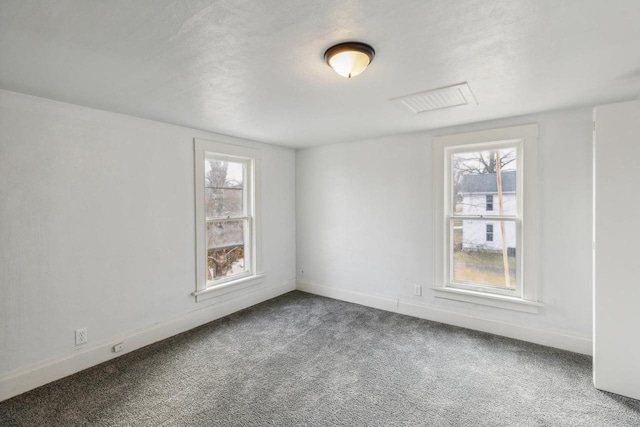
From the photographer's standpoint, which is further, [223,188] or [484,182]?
[223,188]

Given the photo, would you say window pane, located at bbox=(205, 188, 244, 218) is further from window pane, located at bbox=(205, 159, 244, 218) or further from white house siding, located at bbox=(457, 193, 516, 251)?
white house siding, located at bbox=(457, 193, 516, 251)

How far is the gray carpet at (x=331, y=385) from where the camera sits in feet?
6.42

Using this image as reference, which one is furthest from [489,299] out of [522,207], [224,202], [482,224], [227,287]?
[224,202]

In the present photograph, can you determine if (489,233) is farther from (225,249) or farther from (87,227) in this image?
(87,227)

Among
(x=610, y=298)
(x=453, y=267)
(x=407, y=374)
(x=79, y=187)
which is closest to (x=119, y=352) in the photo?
(x=79, y=187)

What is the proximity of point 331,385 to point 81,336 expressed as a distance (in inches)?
84.9

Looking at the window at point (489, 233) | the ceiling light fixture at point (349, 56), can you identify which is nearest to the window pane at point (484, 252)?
the window at point (489, 233)

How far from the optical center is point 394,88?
7.34ft

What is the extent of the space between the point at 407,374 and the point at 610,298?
5.26 ft

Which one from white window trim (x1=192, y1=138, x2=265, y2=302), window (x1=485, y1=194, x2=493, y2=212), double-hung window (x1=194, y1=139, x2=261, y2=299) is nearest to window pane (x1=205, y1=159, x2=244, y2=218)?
double-hung window (x1=194, y1=139, x2=261, y2=299)

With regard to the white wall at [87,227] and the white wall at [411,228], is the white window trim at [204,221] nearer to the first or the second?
the white wall at [87,227]

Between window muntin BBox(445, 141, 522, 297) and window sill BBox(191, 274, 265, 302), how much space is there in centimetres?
247

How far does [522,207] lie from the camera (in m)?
3.03

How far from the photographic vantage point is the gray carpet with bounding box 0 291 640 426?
6.42 ft
